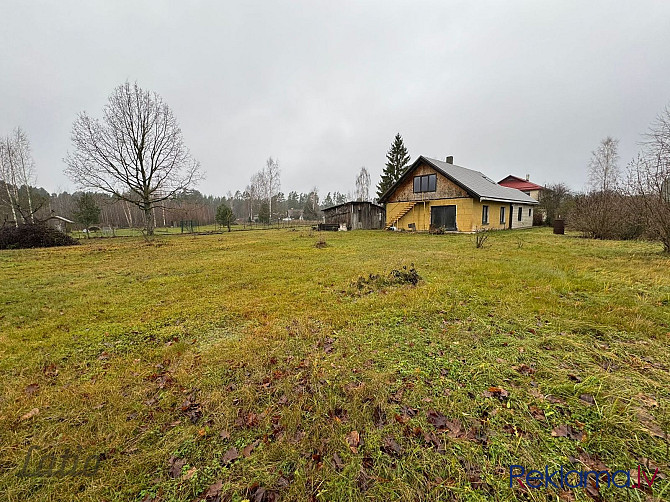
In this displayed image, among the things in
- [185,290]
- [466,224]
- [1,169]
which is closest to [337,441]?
[185,290]

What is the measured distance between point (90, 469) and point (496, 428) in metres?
3.11

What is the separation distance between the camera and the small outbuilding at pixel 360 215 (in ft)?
84.6

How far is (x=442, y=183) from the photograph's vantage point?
20.1 metres

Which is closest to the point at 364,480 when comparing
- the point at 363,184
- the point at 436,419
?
the point at 436,419

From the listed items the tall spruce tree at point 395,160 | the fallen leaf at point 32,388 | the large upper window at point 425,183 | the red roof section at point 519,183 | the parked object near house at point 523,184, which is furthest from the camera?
the red roof section at point 519,183

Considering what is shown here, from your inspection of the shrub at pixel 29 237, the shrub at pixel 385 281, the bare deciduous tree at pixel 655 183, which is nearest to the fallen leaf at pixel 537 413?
the shrub at pixel 385 281

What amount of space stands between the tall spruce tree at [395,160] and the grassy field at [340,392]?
113ft

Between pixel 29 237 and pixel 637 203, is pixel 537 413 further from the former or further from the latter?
pixel 29 237

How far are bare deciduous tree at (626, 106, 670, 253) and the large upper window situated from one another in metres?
11.5

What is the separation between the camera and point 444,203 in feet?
66.5

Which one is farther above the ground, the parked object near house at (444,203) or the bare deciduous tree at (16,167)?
the bare deciduous tree at (16,167)

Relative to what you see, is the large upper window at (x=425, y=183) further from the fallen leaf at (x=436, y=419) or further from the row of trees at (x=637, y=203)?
the fallen leaf at (x=436, y=419)

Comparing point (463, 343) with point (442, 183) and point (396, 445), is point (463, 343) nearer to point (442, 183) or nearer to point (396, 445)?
point (396, 445)

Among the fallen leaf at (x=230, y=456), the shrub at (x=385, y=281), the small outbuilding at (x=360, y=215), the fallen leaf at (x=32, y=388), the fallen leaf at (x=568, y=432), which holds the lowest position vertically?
the fallen leaf at (x=230, y=456)
